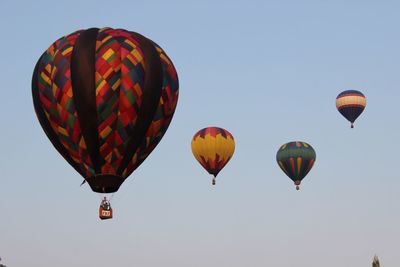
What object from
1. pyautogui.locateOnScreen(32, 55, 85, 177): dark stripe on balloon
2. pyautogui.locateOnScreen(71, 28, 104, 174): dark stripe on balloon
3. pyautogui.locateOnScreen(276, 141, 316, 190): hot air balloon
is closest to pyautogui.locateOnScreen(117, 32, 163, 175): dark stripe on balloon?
pyautogui.locateOnScreen(71, 28, 104, 174): dark stripe on balloon

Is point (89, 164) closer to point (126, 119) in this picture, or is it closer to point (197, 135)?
point (126, 119)

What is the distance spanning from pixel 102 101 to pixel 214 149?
26980 millimetres

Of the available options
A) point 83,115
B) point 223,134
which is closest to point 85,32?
point 83,115

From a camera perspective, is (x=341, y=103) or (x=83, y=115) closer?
(x=83, y=115)

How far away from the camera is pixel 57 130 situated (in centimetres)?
4116

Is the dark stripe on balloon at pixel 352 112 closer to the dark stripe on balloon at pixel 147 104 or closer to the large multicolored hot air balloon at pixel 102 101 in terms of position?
the large multicolored hot air balloon at pixel 102 101

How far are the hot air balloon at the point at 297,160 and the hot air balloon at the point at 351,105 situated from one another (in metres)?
4.33

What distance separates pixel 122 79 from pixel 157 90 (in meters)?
1.74

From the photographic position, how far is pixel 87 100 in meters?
40.0

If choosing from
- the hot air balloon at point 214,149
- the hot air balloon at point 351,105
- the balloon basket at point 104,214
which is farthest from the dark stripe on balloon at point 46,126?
the hot air balloon at point 351,105

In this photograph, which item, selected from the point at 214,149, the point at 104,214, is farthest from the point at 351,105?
the point at 104,214

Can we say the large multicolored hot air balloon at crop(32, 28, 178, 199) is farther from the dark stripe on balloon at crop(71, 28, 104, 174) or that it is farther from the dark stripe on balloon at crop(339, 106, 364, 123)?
the dark stripe on balloon at crop(339, 106, 364, 123)

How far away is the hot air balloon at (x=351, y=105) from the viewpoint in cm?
7088

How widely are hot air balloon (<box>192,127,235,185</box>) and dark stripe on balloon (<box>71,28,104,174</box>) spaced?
2635 centimetres
